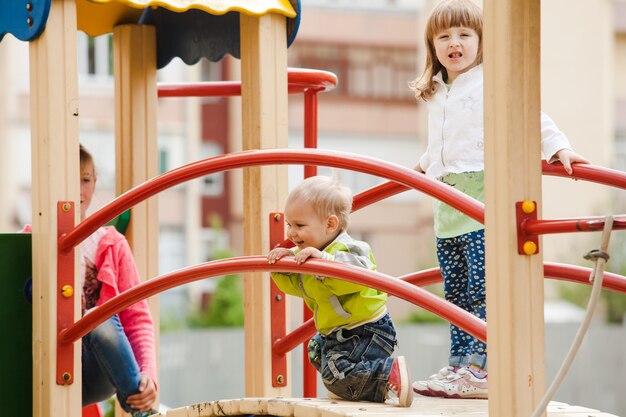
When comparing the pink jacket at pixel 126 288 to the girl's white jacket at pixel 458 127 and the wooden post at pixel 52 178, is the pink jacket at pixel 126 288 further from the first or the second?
the girl's white jacket at pixel 458 127

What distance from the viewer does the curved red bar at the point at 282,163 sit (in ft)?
9.39

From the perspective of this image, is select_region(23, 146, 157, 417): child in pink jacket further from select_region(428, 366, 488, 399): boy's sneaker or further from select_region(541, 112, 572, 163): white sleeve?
select_region(541, 112, 572, 163): white sleeve

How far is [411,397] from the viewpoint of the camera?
308cm

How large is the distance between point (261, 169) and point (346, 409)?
1230mm

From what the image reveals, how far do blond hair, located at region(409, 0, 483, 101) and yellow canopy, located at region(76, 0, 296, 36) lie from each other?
1.78 ft

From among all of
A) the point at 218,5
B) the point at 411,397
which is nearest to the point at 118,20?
the point at 218,5

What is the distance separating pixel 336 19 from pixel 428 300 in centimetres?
2664

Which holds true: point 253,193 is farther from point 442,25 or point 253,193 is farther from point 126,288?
point 442,25

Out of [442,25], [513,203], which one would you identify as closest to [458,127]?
[442,25]

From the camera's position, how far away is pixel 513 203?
2500mm

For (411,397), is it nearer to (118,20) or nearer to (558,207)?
(118,20)

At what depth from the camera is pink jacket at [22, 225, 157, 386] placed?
158 inches

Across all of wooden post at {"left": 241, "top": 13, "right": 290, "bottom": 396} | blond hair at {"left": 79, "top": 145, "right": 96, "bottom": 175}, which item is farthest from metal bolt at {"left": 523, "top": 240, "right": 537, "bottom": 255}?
blond hair at {"left": 79, "top": 145, "right": 96, "bottom": 175}

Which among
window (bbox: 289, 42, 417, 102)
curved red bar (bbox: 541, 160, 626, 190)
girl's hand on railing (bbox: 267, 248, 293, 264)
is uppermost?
window (bbox: 289, 42, 417, 102)
